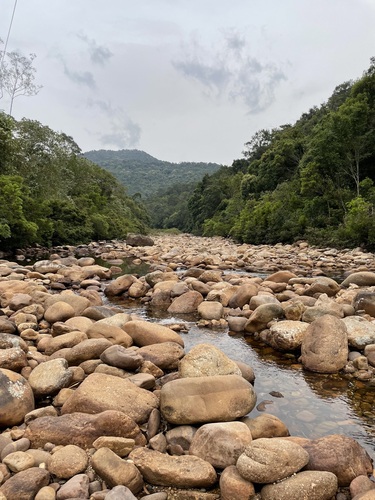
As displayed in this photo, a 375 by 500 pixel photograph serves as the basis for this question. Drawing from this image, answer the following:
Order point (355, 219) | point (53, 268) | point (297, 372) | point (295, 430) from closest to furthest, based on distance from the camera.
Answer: point (295, 430), point (297, 372), point (53, 268), point (355, 219)

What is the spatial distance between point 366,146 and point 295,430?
2643cm

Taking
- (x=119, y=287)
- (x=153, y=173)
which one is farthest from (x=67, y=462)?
(x=153, y=173)

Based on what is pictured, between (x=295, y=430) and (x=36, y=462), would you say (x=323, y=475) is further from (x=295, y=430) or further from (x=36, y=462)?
(x=36, y=462)

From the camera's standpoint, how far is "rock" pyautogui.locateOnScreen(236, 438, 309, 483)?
2.79 m

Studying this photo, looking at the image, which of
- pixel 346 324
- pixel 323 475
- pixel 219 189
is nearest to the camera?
pixel 323 475

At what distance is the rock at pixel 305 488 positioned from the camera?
2.70 meters

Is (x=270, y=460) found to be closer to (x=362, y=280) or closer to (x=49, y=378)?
(x=49, y=378)

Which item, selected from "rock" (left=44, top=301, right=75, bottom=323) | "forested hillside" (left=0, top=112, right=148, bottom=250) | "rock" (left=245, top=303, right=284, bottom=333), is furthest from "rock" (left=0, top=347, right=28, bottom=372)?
"forested hillside" (left=0, top=112, right=148, bottom=250)

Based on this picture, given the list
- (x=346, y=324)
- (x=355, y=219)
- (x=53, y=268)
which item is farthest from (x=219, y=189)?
(x=346, y=324)

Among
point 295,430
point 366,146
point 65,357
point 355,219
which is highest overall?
point 366,146

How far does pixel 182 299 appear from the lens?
8.38 meters

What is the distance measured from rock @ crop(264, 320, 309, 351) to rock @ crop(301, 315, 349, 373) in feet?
0.75

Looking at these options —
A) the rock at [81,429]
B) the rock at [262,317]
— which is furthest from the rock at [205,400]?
the rock at [262,317]

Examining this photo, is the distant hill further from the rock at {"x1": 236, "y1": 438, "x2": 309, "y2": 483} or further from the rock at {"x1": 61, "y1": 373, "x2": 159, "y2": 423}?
the rock at {"x1": 236, "y1": 438, "x2": 309, "y2": 483}
